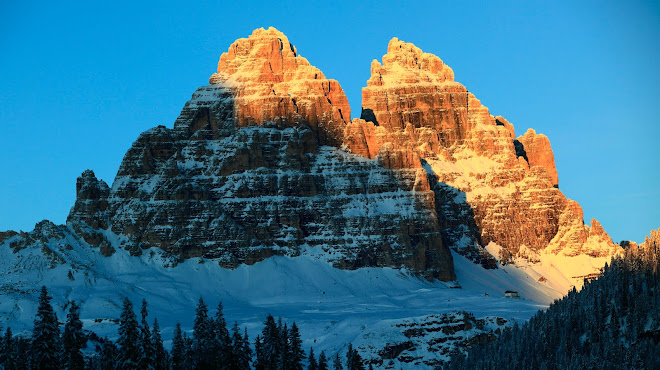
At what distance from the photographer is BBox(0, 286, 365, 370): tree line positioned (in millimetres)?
148125

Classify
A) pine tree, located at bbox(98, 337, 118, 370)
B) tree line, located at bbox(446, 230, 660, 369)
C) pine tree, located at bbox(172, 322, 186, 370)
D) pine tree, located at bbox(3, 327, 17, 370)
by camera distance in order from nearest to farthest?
pine tree, located at bbox(3, 327, 17, 370) < pine tree, located at bbox(98, 337, 118, 370) < pine tree, located at bbox(172, 322, 186, 370) < tree line, located at bbox(446, 230, 660, 369)

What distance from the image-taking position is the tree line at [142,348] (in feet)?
486

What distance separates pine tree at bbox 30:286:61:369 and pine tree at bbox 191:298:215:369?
71.7ft

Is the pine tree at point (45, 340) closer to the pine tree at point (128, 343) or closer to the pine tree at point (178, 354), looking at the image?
the pine tree at point (128, 343)

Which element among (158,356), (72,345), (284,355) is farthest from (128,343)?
(284,355)

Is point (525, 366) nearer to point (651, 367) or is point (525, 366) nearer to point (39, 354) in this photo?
point (651, 367)

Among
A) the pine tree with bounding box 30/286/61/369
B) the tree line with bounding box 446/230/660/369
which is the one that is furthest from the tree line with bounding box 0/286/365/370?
the tree line with bounding box 446/230/660/369

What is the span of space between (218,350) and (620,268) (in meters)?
66.4

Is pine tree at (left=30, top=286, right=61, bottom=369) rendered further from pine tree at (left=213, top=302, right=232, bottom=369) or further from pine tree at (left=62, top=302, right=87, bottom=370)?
pine tree at (left=213, top=302, right=232, bottom=369)

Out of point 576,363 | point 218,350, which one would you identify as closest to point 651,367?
point 576,363

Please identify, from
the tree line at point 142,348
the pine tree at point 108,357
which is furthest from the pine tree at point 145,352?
the pine tree at point 108,357

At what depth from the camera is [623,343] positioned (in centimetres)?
18338

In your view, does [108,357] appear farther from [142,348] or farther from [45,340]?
[142,348]

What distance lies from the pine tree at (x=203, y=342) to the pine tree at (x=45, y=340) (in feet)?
71.7
